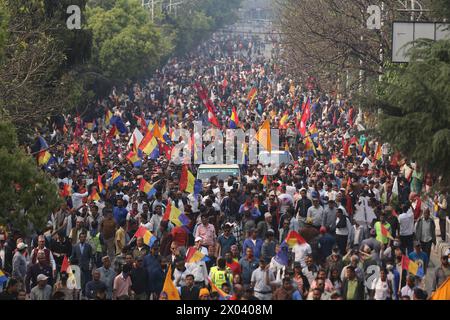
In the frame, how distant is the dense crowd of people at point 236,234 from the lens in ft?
56.6

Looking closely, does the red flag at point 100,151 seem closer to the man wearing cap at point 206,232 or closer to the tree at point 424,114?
the man wearing cap at point 206,232

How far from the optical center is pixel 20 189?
18.0 meters

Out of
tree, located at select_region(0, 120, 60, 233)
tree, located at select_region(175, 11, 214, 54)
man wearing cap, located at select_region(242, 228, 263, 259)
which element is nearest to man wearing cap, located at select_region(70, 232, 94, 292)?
tree, located at select_region(0, 120, 60, 233)

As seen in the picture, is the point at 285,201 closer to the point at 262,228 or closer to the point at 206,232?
the point at 262,228

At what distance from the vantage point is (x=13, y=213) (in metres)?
17.9

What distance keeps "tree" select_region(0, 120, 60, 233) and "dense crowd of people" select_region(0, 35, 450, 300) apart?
2.61ft

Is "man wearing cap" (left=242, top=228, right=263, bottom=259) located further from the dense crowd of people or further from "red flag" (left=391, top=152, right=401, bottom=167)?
"red flag" (left=391, top=152, right=401, bottom=167)

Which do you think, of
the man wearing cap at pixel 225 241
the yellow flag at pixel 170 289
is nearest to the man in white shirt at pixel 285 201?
the man wearing cap at pixel 225 241

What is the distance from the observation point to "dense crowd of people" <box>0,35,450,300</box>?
1725cm

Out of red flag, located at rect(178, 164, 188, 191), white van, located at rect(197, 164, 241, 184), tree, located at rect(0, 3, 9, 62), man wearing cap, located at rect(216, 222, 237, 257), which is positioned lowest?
white van, located at rect(197, 164, 241, 184)

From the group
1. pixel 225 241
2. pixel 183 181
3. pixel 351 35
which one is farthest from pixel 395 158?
pixel 351 35

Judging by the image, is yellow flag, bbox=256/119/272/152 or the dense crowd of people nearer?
the dense crowd of people

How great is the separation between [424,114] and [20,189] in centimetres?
559
